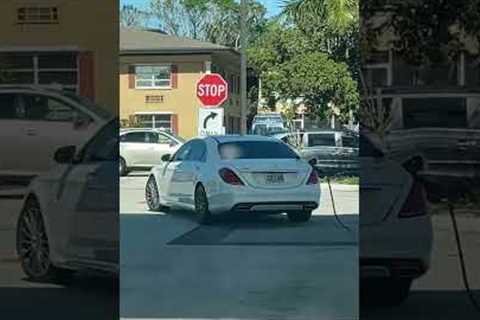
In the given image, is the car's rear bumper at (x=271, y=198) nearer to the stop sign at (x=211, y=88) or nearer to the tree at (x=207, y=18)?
the stop sign at (x=211, y=88)

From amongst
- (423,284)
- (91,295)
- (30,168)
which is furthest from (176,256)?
(423,284)

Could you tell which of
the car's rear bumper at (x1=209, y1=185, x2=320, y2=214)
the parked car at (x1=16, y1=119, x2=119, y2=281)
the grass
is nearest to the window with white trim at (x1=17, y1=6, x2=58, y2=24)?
the parked car at (x1=16, y1=119, x2=119, y2=281)

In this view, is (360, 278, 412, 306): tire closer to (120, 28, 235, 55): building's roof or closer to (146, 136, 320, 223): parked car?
(146, 136, 320, 223): parked car

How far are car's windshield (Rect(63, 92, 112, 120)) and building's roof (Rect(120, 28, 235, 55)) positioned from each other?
0.36 m

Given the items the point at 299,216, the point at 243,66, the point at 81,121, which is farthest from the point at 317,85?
the point at 81,121

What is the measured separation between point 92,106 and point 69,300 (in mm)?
1168

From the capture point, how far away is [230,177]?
22.8ft

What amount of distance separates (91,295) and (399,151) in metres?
1.99

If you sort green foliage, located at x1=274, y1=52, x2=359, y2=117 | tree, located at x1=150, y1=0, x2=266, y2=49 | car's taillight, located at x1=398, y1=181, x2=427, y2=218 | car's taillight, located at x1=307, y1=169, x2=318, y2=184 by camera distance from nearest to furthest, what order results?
green foliage, located at x1=274, y1=52, x2=359, y2=117
car's taillight, located at x1=398, y1=181, x2=427, y2=218
tree, located at x1=150, y1=0, x2=266, y2=49
car's taillight, located at x1=307, y1=169, x2=318, y2=184

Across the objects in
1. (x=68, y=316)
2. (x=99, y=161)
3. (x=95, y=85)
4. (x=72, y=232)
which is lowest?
(x=68, y=316)

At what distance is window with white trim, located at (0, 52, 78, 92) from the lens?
675 centimetres

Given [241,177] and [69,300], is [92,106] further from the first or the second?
[69,300]

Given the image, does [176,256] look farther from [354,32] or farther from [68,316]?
[354,32]

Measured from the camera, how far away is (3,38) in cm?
674
